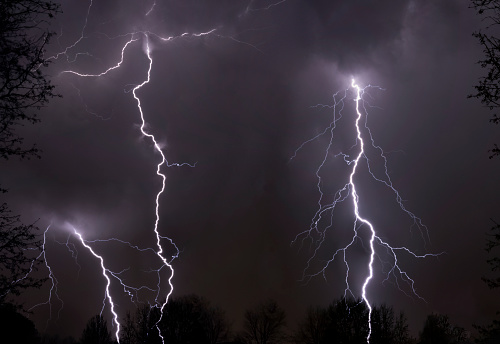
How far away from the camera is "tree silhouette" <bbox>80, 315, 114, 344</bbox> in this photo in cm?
4278

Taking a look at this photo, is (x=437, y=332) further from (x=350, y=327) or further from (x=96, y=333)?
(x=96, y=333)

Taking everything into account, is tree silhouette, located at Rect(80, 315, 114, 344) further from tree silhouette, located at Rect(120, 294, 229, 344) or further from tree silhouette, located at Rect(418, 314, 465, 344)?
tree silhouette, located at Rect(418, 314, 465, 344)

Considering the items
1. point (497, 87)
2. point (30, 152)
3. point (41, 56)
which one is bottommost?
point (30, 152)

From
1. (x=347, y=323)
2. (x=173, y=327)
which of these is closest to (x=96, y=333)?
(x=173, y=327)

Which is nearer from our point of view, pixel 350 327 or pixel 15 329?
pixel 15 329

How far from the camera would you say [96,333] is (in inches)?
1708

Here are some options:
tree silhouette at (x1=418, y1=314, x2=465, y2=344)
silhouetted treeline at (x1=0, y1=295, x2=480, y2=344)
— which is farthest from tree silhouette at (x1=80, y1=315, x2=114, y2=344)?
tree silhouette at (x1=418, y1=314, x2=465, y2=344)

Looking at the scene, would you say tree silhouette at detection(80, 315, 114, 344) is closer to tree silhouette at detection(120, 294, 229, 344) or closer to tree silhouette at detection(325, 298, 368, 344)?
tree silhouette at detection(120, 294, 229, 344)

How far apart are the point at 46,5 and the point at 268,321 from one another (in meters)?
46.9

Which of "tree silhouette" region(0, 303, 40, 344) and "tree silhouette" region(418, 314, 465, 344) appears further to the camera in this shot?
"tree silhouette" region(418, 314, 465, 344)

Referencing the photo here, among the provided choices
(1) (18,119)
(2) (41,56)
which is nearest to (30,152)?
(1) (18,119)

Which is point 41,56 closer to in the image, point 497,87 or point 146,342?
point 497,87

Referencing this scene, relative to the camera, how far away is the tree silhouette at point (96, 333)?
42.8 meters

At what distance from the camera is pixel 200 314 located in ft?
162
